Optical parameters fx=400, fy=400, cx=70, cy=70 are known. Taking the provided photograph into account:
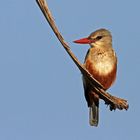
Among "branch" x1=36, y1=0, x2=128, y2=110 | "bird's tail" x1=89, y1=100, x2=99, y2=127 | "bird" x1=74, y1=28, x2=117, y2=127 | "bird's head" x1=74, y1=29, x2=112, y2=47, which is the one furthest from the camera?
"bird's tail" x1=89, y1=100, x2=99, y2=127

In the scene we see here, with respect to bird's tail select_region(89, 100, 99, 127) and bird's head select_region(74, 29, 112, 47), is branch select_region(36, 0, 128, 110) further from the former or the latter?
bird's tail select_region(89, 100, 99, 127)

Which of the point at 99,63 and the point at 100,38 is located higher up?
Answer: the point at 100,38

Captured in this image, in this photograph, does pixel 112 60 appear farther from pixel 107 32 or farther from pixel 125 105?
pixel 125 105

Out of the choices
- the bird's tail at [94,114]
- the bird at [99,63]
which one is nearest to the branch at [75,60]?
the bird at [99,63]

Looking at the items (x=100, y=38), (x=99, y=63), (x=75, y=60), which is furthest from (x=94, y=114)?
(x=75, y=60)

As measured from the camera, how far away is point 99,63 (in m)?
5.69

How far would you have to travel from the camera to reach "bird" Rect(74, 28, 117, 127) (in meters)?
5.65

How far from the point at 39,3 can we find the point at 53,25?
12 centimetres

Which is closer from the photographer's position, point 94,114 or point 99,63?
point 99,63

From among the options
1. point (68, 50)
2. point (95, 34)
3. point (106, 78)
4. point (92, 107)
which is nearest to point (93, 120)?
point (92, 107)

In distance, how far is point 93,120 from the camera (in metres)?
5.95

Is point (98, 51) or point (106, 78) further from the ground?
point (98, 51)

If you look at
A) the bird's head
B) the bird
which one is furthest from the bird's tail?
the bird's head

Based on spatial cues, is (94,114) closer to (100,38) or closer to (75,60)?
(100,38)
